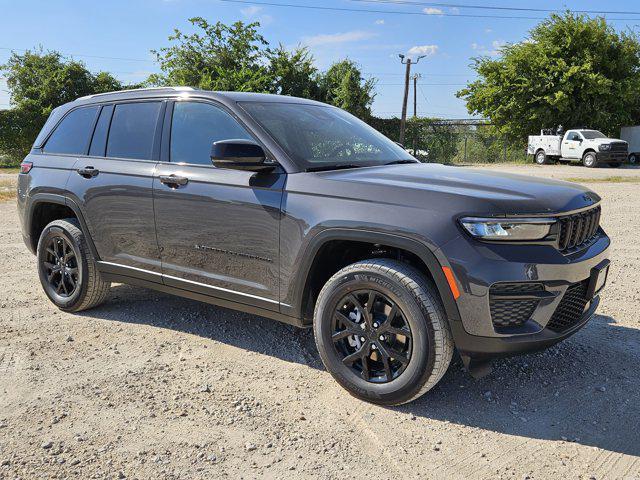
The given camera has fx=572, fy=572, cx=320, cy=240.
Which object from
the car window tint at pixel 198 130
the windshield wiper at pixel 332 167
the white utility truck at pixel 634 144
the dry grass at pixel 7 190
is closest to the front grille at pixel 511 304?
the windshield wiper at pixel 332 167

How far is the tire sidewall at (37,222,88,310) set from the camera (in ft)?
15.1

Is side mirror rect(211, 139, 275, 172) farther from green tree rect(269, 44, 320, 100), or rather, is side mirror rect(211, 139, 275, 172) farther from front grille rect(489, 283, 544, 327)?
green tree rect(269, 44, 320, 100)

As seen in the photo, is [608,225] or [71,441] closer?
[71,441]

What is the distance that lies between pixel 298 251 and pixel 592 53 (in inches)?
1341

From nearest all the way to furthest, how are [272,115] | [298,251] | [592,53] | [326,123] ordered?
[298,251]
[272,115]
[326,123]
[592,53]

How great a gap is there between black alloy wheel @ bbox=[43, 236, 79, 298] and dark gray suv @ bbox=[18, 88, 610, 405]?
0.03m

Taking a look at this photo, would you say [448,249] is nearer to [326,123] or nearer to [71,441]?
[326,123]

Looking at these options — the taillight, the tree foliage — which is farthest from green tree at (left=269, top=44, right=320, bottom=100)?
the taillight

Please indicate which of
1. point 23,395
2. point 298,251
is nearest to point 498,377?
point 298,251

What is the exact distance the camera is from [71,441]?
282cm

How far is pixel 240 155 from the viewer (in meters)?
3.31

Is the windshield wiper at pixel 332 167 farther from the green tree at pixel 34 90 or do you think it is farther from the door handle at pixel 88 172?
the green tree at pixel 34 90

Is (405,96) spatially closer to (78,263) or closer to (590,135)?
(590,135)

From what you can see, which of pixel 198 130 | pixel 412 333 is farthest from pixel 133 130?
pixel 412 333
